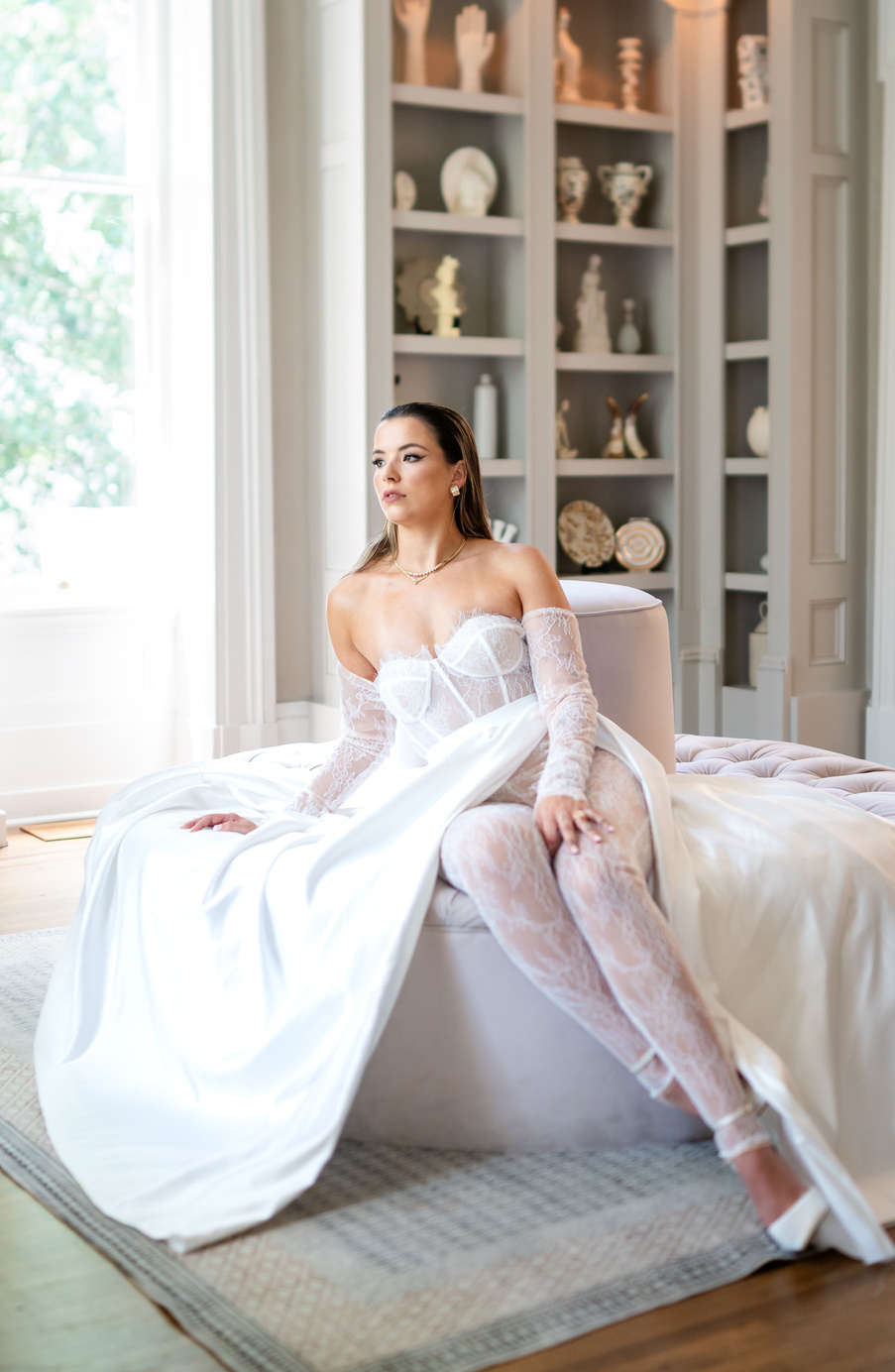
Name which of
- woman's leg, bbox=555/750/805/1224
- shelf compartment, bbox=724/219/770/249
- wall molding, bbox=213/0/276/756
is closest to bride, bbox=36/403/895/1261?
woman's leg, bbox=555/750/805/1224

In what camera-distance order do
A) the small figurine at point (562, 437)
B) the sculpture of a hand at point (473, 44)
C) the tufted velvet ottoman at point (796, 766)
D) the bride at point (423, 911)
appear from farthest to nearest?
the small figurine at point (562, 437), the sculpture of a hand at point (473, 44), the tufted velvet ottoman at point (796, 766), the bride at point (423, 911)

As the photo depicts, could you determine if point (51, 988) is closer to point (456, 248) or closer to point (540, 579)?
point (540, 579)

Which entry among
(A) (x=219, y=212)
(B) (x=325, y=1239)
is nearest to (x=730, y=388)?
(A) (x=219, y=212)

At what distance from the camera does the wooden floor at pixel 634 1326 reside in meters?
1.77

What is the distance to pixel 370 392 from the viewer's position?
16.7 feet

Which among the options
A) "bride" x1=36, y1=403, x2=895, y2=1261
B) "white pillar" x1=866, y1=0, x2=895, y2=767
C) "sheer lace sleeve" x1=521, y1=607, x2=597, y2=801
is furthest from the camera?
"white pillar" x1=866, y1=0, x2=895, y2=767

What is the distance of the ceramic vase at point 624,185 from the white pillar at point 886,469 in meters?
0.95

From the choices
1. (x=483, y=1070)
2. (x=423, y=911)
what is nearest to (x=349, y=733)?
(x=423, y=911)

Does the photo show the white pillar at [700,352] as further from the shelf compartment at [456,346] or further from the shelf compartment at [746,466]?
the shelf compartment at [456,346]

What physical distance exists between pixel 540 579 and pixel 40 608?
9.79 ft

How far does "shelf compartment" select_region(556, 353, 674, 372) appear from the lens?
552cm

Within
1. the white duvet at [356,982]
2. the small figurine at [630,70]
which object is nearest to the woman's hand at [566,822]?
the white duvet at [356,982]

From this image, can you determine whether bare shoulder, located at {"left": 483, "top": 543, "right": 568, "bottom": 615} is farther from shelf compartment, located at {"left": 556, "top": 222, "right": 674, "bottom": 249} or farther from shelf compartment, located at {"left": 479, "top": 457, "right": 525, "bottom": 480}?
shelf compartment, located at {"left": 556, "top": 222, "right": 674, "bottom": 249}

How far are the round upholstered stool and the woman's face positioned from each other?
79 cm
